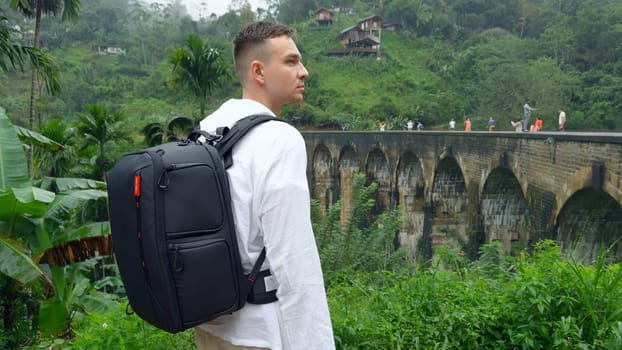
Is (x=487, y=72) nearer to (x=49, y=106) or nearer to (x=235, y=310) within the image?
(x=49, y=106)

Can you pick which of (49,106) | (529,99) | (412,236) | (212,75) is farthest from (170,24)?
(212,75)

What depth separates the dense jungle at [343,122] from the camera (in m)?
2.15

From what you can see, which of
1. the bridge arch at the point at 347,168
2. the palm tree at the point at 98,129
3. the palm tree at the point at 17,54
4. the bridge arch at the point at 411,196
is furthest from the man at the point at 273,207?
the bridge arch at the point at 347,168

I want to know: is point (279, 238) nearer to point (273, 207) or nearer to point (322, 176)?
point (273, 207)

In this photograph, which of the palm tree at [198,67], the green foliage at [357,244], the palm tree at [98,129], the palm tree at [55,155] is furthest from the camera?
the palm tree at [98,129]

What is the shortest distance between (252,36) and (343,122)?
32.8 meters

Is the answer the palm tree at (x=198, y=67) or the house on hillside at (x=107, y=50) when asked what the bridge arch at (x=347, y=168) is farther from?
the house on hillside at (x=107, y=50)

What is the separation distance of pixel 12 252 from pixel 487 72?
33638mm

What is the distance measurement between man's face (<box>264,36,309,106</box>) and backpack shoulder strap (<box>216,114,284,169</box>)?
0.35 ft

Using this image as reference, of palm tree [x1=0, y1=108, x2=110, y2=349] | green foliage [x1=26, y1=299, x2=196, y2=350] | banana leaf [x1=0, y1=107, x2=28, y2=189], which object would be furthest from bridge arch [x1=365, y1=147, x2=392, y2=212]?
green foliage [x1=26, y1=299, x2=196, y2=350]

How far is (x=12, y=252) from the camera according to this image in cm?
310

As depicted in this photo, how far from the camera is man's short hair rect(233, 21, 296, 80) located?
1.25 m

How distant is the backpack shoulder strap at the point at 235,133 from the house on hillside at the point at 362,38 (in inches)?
1759

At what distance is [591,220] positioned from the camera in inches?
320
